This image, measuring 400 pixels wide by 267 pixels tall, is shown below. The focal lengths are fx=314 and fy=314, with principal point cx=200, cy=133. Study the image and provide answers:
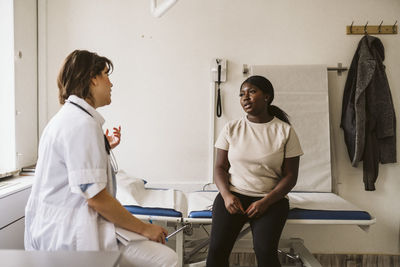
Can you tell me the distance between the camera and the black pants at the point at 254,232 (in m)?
1.52

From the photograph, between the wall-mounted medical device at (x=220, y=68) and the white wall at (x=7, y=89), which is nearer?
the white wall at (x=7, y=89)

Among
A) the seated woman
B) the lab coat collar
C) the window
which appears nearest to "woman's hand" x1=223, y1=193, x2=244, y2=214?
the seated woman

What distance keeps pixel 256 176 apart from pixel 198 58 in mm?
1196

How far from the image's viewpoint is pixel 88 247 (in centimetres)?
104

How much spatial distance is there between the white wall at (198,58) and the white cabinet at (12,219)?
33.8 inches

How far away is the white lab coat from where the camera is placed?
102cm

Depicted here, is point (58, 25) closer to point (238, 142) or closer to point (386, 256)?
point (238, 142)

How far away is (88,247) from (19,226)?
1.00 meters

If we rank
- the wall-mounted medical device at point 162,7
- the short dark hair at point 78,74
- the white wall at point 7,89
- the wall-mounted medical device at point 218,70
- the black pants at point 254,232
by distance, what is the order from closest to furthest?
the short dark hair at point 78,74
the black pants at point 254,232
the wall-mounted medical device at point 162,7
the white wall at point 7,89
the wall-mounted medical device at point 218,70

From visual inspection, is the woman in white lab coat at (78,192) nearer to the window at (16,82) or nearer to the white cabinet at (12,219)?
the white cabinet at (12,219)

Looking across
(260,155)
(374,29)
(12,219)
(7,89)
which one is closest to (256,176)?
(260,155)

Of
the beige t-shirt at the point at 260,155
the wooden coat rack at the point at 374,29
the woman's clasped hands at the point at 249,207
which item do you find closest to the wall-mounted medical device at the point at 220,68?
the beige t-shirt at the point at 260,155

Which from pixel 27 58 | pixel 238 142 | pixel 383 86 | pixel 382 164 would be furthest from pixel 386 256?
pixel 27 58

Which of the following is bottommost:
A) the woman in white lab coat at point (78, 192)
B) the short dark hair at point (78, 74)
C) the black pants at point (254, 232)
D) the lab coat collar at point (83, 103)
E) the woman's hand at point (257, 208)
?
the black pants at point (254, 232)
